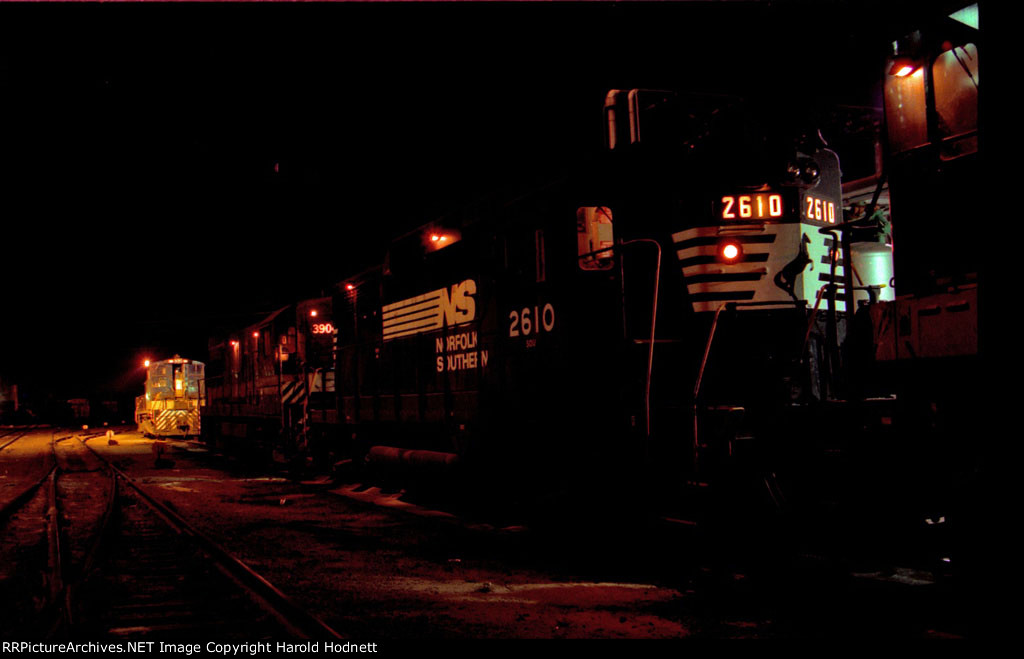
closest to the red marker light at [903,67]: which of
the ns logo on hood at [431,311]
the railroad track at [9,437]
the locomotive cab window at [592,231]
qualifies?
the locomotive cab window at [592,231]

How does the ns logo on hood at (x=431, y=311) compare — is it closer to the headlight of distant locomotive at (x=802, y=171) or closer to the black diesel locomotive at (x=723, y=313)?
the black diesel locomotive at (x=723, y=313)

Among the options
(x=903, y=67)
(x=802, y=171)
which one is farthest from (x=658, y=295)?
(x=903, y=67)

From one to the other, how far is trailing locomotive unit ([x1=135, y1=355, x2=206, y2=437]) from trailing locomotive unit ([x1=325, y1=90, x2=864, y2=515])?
91.9ft

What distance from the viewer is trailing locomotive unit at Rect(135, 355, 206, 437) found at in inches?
1358

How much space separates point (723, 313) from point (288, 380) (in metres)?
13.2

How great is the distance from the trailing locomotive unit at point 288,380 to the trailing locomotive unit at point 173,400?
1214 cm

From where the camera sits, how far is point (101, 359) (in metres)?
78.6

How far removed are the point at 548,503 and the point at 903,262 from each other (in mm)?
4348

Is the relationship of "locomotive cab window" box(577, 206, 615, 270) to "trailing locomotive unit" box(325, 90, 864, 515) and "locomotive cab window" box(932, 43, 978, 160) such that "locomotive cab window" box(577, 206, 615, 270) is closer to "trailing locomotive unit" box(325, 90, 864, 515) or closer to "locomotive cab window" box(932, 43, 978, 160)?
"trailing locomotive unit" box(325, 90, 864, 515)

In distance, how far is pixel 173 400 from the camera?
35000 millimetres

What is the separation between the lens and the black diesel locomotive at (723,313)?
5.53 meters

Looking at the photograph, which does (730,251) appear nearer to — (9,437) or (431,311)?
(431,311)

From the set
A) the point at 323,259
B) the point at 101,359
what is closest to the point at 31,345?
the point at 101,359

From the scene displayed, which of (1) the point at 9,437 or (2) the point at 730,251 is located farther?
(1) the point at 9,437
